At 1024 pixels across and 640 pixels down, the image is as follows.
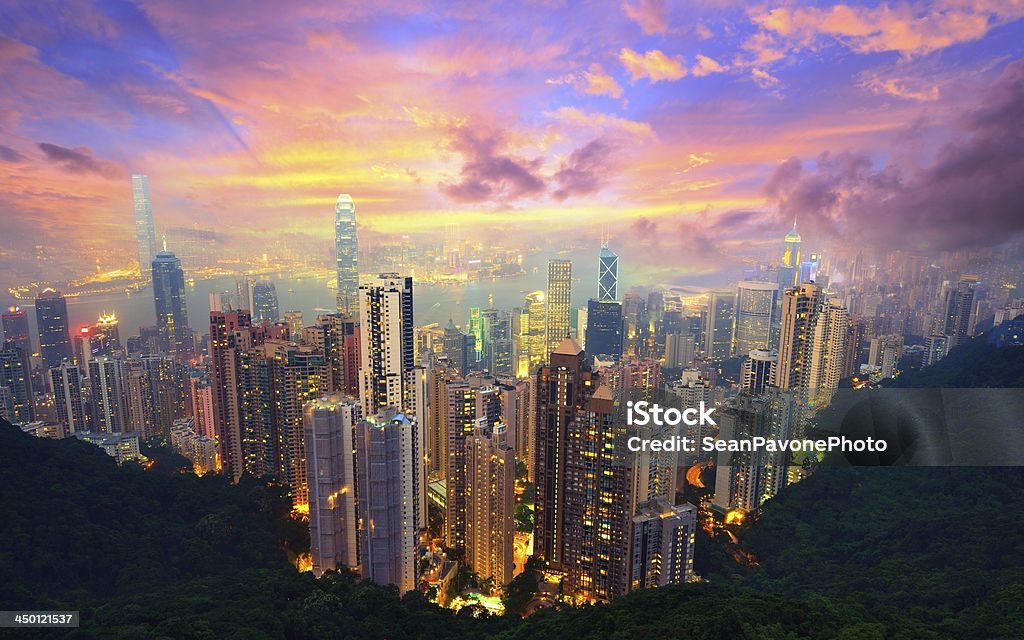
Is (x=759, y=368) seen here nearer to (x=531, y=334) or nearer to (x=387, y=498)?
(x=531, y=334)

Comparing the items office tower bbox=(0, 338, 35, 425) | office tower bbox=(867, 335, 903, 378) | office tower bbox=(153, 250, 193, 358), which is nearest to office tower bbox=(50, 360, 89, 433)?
office tower bbox=(0, 338, 35, 425)

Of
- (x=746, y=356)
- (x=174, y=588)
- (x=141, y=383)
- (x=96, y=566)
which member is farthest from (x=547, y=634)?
(x=141, y=383)

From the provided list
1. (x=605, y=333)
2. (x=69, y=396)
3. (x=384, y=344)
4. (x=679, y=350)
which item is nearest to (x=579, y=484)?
(x=384, y=344)

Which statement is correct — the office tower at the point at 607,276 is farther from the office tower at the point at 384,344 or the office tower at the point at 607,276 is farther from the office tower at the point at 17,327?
the office tower at the point at 17,327

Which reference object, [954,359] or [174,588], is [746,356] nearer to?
[954,359]

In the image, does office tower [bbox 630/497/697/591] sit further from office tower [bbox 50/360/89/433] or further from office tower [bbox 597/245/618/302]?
office tower [bbox 50/360/89/433]

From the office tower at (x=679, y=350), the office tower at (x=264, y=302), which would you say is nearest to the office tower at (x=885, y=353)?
the office tower at (x=679, y=350)
